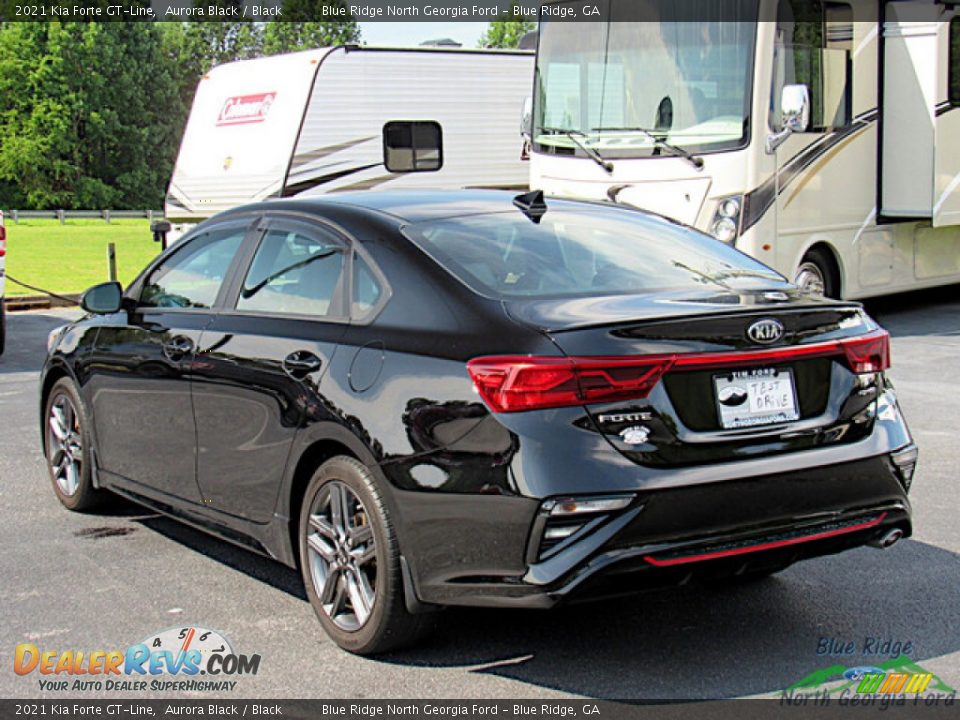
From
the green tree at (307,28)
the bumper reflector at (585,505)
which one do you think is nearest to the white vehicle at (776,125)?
the bumper reflector at (585,505)

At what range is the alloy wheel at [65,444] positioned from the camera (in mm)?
6980

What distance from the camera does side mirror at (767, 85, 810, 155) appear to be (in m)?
12.9

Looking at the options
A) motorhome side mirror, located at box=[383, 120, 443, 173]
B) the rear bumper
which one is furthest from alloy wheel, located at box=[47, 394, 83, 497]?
motorhome side mirror, located at box=[383, 120, 443, 173]

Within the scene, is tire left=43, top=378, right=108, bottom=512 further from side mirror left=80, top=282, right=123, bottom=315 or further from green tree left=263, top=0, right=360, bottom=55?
green tree left=263, top=0, right=360, bottom=55

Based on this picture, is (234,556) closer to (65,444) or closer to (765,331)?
(65,444)

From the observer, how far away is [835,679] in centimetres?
450

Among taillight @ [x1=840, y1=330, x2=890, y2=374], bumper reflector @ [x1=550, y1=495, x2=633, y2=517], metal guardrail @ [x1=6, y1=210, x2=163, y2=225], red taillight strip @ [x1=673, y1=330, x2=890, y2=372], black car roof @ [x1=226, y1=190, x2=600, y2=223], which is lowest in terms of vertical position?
metal guardrail @ [x1=6, y1=210, x2=163, y2=225]

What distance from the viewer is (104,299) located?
6.45 metres

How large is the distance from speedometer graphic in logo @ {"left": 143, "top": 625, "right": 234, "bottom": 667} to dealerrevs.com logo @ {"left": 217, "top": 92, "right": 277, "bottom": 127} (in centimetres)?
1286

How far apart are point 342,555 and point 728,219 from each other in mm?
8997

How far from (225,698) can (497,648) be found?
0.96 metres

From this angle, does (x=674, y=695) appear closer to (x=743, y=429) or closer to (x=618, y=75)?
(x=743, y=429)

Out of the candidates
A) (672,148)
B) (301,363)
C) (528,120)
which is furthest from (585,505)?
(528,120)

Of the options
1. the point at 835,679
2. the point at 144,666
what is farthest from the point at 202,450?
the point at 835,679
